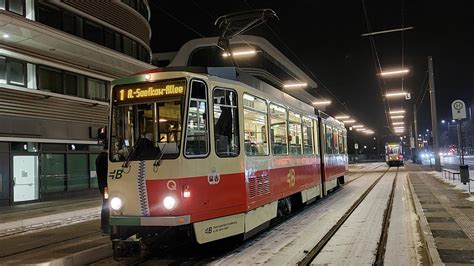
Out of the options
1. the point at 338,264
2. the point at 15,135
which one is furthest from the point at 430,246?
the point at 15,135

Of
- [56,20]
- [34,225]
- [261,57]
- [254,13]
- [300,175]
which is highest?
[261,57]

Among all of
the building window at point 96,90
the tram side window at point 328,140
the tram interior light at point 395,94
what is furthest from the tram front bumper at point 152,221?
the tram interior light at point 395,94

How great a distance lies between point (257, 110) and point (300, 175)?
3871mm

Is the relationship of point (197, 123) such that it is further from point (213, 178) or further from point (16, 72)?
point (16, 72)

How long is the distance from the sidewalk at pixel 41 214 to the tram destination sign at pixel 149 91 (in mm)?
6755

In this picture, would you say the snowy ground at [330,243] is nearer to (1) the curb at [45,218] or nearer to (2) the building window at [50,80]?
(1) the curb at [45,218]

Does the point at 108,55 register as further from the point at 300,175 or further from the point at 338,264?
the point at 338,264

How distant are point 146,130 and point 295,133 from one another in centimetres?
593

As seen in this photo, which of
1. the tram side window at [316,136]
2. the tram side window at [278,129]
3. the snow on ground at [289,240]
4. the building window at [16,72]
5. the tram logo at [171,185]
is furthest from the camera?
the building window at [16,72]

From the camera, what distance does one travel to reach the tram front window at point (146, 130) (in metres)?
7.92

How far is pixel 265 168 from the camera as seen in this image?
33.2 feet

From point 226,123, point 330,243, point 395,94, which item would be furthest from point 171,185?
point 395,94

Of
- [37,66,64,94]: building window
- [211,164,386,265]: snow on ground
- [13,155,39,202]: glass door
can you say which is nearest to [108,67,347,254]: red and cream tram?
[211,164,386,265]: snow on ground

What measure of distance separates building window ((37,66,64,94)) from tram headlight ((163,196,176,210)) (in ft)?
51.0
